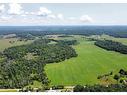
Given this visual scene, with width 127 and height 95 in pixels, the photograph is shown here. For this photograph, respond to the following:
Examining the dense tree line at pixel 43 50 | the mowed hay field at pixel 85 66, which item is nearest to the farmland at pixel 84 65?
the mowed hay field at pixel 85 66

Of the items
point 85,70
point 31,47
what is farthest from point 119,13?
point 31,47

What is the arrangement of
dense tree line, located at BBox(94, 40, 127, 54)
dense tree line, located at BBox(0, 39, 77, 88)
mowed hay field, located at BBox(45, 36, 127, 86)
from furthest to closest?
dense tree line, located at BBox(94, 40, 127, 54) < mowed hay field, located at BBox(45, 36, 127, 86) < dense tree line, located at BBox(0, 39, 77, 88)

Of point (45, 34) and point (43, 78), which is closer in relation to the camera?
point (45, 34)

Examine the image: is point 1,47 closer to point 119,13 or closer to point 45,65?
point 45,65

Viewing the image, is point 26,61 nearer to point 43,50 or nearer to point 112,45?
point 43,50

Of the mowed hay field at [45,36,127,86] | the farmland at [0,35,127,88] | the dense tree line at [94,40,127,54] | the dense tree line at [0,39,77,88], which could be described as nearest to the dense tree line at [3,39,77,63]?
the dense tree line at [0,39,77,88]

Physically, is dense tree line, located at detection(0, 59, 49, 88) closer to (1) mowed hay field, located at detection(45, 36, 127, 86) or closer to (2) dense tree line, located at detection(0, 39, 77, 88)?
(2) dense tree line, located at detection(0, 39, 77, 88)
